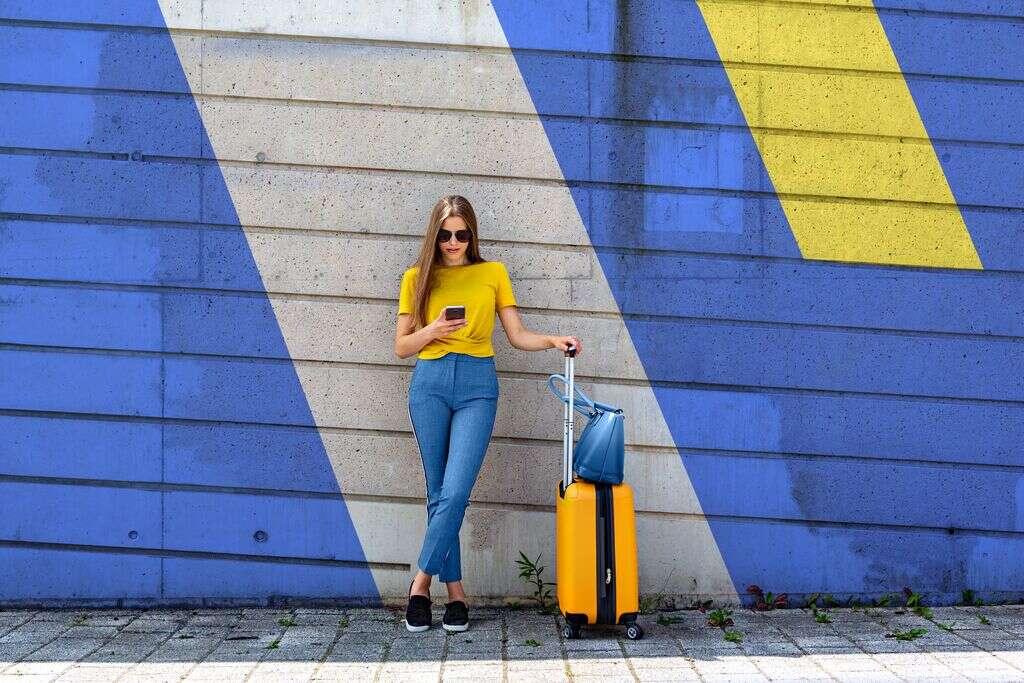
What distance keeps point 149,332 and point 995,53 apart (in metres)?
4.17

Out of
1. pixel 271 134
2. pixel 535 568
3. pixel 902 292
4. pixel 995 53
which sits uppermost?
pixel 995 53

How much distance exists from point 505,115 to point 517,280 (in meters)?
0.77

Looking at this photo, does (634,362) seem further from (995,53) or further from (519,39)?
(995,53)

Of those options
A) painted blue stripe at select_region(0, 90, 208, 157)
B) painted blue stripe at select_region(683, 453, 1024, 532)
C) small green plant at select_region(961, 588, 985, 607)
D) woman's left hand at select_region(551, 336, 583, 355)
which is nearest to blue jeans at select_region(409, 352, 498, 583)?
woman's left hand at select_region(551, 336, 583, 355)

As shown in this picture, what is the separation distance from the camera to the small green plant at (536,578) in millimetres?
5160

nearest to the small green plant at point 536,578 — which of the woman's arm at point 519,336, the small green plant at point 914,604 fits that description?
the woman's arm at point 519,336

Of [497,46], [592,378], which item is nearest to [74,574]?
[592,378]

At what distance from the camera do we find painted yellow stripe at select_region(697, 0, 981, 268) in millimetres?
5164

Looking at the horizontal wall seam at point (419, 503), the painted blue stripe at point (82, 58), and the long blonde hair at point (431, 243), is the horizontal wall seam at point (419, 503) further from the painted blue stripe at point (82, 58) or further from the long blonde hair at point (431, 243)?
the painted blue stripe at point (82, 58)

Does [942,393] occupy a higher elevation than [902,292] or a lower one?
lower

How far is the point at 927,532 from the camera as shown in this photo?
5.22 m

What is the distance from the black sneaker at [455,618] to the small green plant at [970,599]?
2378 millimetres

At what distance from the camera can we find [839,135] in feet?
17.0

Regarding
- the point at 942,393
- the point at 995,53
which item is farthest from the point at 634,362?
the point at 995,53
